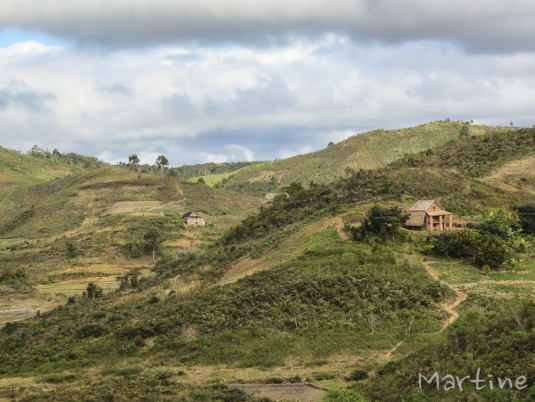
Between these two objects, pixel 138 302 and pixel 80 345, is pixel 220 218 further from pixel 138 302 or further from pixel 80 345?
pixel 80 345

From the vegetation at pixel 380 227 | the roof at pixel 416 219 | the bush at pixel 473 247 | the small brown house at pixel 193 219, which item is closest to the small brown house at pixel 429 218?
the roof at pixel 416 219

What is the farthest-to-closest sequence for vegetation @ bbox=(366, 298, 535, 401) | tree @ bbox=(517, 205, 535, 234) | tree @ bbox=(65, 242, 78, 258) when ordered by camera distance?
1. tree @ bbox=(65, 242, 78, 258)
2. tree @ bbox=(517, 205, 535, 234)
3. vegetation @ bbox=(366, 298, 535, 401)

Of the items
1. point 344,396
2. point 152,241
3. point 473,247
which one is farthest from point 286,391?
point 152,241

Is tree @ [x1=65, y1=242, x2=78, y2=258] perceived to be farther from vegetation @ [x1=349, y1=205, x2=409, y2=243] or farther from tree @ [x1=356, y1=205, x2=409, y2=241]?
tree @ [x1=356, y1=205, x2=409, y2=241]

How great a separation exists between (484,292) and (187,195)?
121537 mm

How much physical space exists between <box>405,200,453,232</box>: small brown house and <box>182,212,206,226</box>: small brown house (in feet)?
250

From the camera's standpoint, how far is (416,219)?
204ft

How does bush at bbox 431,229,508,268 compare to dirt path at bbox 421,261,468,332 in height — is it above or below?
above

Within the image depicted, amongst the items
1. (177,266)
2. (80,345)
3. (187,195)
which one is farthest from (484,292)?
(187,195)

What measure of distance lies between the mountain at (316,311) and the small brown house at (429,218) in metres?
2.38

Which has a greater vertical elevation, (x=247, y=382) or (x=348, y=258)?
(x=348, y=258)

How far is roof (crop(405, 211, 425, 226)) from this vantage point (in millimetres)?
61606

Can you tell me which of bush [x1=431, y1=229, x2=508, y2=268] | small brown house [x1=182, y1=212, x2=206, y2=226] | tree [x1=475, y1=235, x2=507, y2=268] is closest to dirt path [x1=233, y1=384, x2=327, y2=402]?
tree [x1=475, y1=235, x2=507, y2=268]

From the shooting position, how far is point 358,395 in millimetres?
29156
